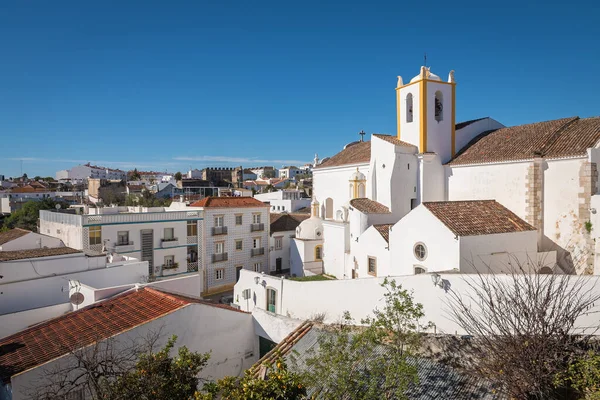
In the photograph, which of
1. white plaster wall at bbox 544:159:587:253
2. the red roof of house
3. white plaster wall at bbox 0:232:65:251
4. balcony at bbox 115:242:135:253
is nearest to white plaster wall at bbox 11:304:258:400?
the red roof of house

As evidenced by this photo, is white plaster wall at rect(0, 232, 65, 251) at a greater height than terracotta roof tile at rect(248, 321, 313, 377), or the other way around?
white plaster wall at rect(0, 232, 65, 251)

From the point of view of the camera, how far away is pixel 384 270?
1908 cm

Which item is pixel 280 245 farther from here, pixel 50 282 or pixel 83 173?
pixel 83 173

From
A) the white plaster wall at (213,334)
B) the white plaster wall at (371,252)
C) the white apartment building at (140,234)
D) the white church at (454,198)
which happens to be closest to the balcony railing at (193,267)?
the white apartment building at (140,234)

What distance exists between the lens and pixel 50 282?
15.0 metres

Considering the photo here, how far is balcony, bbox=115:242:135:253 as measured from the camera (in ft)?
73.7

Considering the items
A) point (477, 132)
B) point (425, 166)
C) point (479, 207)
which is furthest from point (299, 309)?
point (477, 132)

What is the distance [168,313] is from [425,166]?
15.2 m

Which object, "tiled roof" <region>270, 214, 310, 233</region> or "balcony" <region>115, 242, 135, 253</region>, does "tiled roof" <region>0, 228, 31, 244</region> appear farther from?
"tiled roof" <region>270, 214, 310, 233</region>

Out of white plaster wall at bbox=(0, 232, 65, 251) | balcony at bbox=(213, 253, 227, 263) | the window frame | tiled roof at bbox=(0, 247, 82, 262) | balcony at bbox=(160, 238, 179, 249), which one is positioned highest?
tiled roof at bbox=(0, 247, 82, 262)

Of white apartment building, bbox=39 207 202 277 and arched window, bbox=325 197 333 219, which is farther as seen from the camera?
arched window, bbox=325 197 333 219

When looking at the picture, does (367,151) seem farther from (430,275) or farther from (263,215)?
(430,275)

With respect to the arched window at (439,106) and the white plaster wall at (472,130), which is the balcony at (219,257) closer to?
the arched window at (439,106)

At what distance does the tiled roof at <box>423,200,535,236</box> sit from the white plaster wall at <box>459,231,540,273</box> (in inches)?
9.6
